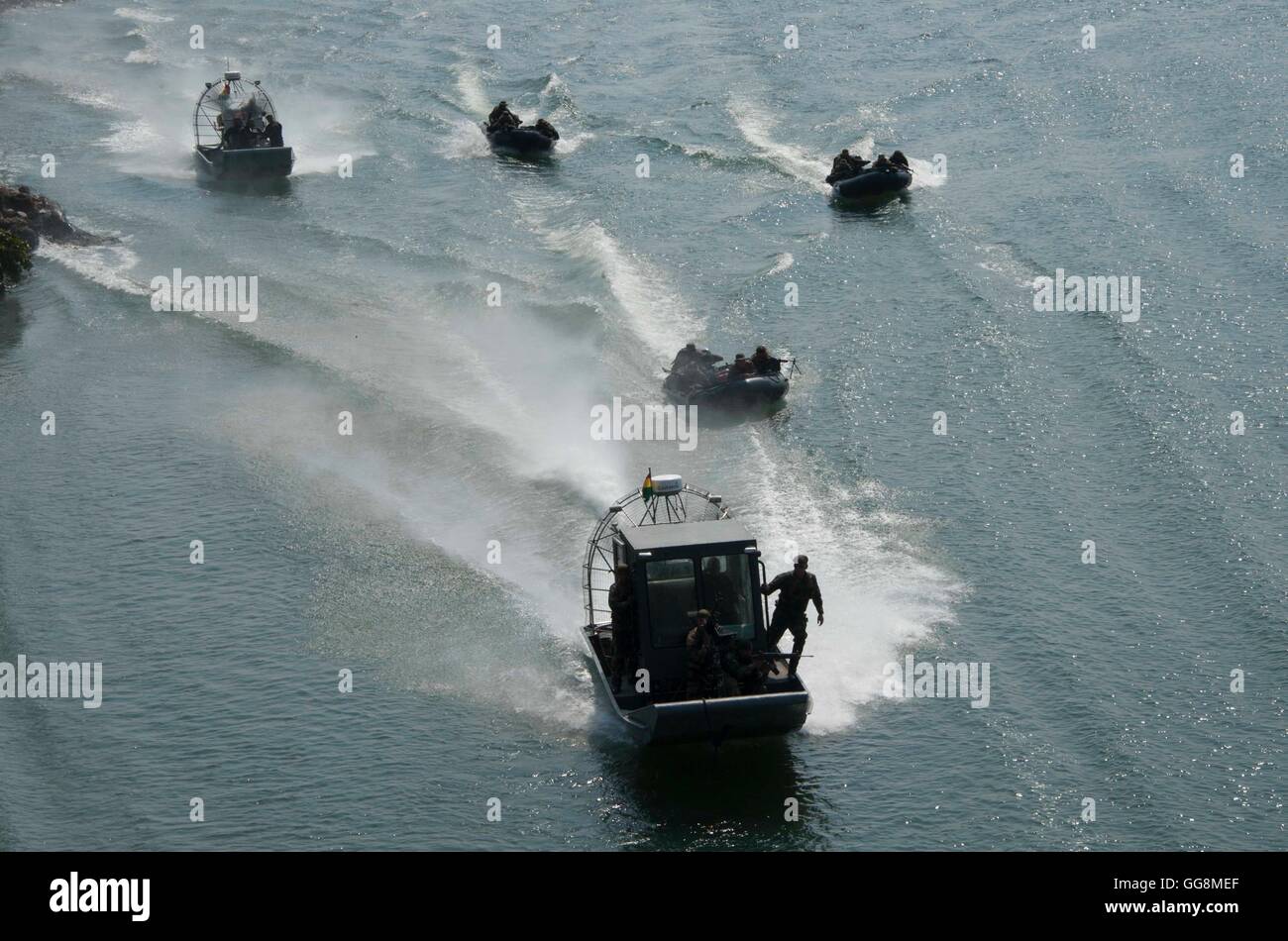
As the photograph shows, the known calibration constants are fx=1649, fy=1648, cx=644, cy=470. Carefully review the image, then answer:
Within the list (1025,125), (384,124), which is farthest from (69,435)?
(1025,125)

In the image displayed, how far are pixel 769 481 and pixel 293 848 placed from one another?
55.4 feet

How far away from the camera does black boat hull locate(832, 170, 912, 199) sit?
5956cm

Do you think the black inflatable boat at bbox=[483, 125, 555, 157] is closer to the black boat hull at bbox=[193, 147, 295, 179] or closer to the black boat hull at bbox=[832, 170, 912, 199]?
the black boat hull at bbox=[193, 147, 295, 179]

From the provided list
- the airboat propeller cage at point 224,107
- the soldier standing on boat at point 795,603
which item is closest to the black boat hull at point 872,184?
the airboat propeller cage at point 224,107

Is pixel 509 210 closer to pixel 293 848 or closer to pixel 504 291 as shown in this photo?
pixel 504 291

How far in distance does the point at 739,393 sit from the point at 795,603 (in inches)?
593

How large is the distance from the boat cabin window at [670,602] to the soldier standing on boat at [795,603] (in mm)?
1390

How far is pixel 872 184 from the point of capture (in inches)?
2350

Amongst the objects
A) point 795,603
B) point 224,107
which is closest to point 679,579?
point 795,603

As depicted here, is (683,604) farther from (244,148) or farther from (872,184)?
(244,148)

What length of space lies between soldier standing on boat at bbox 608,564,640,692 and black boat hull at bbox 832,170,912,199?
33996 mm

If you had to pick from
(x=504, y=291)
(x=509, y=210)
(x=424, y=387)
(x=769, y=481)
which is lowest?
(x=769, y=481)

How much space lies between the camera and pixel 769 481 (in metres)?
39.5
